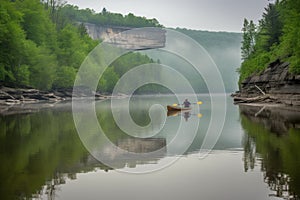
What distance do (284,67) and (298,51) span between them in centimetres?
973

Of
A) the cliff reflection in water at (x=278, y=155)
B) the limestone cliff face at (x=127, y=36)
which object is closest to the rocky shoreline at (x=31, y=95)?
the cliff reflection in water at (x=278, y=155)

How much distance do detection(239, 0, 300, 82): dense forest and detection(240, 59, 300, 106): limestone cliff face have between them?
46.2 inches

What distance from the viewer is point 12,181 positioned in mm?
10703

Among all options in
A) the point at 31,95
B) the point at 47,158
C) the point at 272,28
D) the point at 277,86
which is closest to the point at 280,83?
the point at 277,86

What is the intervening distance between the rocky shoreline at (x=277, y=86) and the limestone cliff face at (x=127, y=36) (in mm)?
72473

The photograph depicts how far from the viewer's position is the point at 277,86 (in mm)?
47719

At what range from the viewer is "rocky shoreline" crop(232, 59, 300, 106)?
40.5 m

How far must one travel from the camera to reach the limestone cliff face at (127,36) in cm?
14112

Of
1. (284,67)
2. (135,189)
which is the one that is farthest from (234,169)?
(284,67)

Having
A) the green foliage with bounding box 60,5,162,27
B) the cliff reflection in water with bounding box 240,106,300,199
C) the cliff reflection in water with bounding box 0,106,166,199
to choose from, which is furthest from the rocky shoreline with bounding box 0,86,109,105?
the green foliage with bounding box 60,5,162,27

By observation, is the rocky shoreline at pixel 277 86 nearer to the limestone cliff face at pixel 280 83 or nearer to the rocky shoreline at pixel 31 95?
the limestone cliff face at pixel 280 83

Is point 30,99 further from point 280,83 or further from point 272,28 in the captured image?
point 272,28

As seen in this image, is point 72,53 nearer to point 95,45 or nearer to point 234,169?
point 95,45

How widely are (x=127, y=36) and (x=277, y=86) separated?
10814 cm
